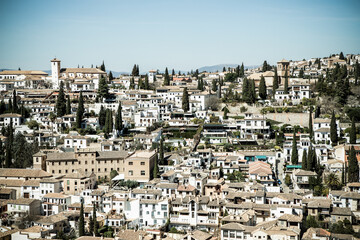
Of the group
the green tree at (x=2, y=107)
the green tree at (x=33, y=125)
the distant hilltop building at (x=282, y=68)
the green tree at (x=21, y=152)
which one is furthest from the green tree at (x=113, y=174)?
the distant hilltop building at (x=282, y=68)

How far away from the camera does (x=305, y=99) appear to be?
49500 millimetres

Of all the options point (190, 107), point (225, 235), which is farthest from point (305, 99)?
point (225, 235)

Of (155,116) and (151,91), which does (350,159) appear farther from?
(151,91)

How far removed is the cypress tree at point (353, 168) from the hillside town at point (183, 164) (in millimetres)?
88

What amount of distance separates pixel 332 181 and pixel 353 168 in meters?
1.76

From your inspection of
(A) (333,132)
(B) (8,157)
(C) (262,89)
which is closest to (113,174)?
(B) (8,157)

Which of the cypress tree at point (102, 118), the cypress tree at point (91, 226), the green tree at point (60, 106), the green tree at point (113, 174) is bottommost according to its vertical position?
the cypress tree at point (91, 226)

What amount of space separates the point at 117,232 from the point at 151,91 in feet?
94.9

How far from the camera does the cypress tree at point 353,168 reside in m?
32.1

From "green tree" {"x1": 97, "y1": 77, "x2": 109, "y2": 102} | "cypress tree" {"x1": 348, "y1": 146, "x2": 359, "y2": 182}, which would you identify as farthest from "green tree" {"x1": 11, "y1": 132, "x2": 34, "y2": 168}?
"cypress tree" {"x1": 348, "y1": 146, "x2": 359, "y2": 182}

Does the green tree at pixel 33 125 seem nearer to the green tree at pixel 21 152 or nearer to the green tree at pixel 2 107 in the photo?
the green tree at pixel 21 152

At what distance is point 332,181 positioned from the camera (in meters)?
32.6

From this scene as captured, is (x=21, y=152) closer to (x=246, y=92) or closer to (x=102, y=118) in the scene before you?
(x=102, y=118)

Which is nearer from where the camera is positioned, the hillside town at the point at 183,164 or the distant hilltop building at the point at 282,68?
the hillside town at the point at 183,164
